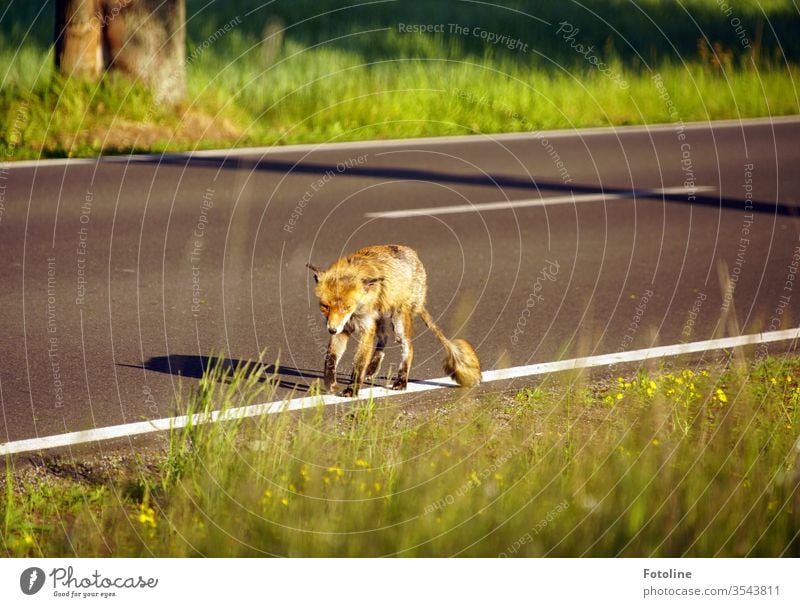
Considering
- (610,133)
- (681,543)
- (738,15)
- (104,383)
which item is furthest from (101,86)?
(738,15)

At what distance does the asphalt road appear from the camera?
643cm

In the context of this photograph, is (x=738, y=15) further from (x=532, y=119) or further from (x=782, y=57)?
(x=532, y=119)

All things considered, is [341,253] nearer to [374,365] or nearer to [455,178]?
[374,365]

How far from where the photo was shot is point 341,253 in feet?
28.8

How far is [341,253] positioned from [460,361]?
3.08 meters

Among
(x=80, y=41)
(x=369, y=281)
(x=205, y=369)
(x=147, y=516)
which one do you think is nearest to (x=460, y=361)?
(x=369, y=281)

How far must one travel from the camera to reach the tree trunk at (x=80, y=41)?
13711 mm

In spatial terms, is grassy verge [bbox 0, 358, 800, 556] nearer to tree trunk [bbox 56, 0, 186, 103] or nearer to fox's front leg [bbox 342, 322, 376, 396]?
fox's front leg [bbox 342, 322, 376, 396]

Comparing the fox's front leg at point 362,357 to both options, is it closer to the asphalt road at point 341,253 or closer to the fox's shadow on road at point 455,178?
the asphalt road at point 341,253

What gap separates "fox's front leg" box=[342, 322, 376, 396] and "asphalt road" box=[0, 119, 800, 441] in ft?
1.04

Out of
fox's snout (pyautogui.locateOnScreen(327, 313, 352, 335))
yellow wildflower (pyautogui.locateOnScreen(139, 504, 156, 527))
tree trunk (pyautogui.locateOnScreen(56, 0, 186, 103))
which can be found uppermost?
tree trunk (pyautogui.locateOnScreen(56, 0, 186, 103))

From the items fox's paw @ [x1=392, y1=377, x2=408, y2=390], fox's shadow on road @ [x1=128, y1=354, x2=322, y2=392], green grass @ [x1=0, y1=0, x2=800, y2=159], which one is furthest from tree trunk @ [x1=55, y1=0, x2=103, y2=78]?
fox's paw @ [x1=392, y1=377, x2=408, y2=390]

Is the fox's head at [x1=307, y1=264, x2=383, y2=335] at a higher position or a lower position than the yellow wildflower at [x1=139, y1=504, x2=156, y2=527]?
higher
